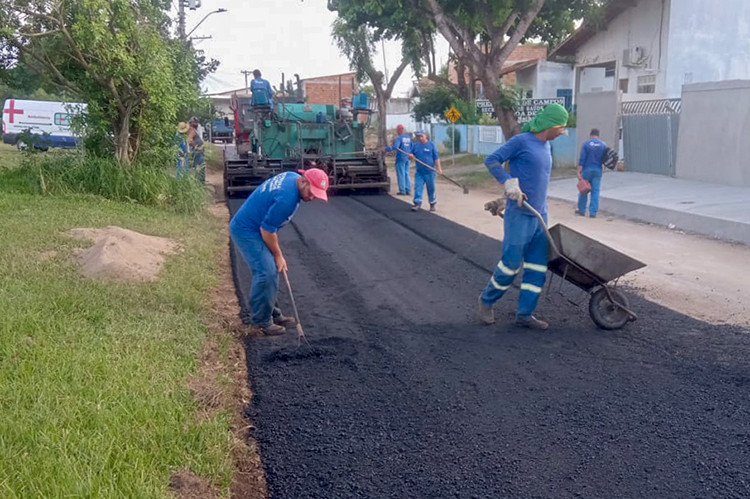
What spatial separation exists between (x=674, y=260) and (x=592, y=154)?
14.3 feet

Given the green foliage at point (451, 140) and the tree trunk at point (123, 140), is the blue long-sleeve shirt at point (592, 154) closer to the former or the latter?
the tree trunk at point (123, 140)

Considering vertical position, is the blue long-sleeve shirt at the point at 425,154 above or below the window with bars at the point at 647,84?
below

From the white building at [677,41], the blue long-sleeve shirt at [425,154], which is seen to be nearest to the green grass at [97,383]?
the blue long-sleeve shirt at [425,154]

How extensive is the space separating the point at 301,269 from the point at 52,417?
5166 mm

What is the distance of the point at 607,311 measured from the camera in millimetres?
6465

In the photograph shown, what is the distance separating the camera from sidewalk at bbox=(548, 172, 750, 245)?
11.5 m

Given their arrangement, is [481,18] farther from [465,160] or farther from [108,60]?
[108,60]

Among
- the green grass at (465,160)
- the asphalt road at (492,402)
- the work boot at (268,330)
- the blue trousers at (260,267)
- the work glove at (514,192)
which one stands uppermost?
the work glove at (514,192)

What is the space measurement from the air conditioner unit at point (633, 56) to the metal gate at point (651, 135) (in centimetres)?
671

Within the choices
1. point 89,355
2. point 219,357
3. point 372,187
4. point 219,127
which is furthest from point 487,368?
point 219,127

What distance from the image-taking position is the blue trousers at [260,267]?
245 inches

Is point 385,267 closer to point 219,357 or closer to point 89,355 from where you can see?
point 219,357

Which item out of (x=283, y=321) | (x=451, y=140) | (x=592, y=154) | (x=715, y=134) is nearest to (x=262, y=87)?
(x=592, y=154)

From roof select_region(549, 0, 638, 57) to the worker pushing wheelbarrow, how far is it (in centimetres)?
2115
